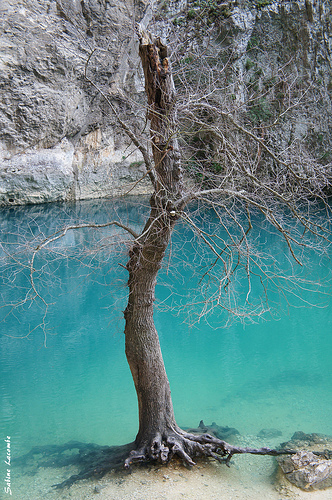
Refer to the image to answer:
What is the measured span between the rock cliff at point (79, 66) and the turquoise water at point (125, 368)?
9.87 meters

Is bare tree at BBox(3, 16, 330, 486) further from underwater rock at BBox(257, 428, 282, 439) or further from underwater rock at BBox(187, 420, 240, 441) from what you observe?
underwater rock at BBox(257, 428, 282, 439)

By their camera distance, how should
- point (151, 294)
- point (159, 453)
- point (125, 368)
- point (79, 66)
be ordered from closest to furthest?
1. point (159, 453)
2. point (151, 294)
3. point (125, 368)
4. point (79, 66)

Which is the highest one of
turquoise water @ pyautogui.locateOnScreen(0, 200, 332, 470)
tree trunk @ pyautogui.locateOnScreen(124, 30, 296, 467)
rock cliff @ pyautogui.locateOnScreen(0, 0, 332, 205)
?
rock cliff @ pyautogui.locateOnScreen(0, 0, 332, 205)

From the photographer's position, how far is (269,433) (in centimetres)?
395

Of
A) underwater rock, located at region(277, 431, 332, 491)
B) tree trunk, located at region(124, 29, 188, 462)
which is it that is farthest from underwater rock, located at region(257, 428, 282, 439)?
tree trunk, located at region(124, 29, 188, 462)

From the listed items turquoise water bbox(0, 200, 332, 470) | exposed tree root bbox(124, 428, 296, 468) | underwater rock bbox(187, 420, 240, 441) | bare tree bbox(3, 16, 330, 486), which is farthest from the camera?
turquoise water bbox(0, 200, 332, 470)

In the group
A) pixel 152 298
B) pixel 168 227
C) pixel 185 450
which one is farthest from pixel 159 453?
pixel 168 227

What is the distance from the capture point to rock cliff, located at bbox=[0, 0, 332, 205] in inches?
606

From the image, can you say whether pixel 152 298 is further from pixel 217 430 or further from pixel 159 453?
pixel 217 430

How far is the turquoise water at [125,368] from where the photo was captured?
4059 millimetres

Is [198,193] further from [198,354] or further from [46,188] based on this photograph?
[46,188]

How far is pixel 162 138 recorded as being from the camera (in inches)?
111

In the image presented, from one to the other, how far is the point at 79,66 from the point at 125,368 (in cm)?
1442

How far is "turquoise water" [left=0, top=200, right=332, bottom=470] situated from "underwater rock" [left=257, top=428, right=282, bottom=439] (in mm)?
67
